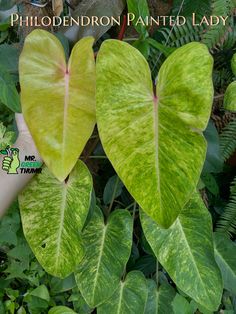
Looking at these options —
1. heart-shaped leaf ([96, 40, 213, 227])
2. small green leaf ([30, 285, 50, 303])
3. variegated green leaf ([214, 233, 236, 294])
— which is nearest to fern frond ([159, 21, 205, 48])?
heart-shaped leaf ([96, 40, 213, 227])

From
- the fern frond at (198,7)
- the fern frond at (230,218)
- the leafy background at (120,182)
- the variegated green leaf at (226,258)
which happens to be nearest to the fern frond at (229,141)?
the leafy background at (120,182)

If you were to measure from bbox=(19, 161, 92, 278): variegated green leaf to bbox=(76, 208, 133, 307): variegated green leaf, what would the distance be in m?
0.13

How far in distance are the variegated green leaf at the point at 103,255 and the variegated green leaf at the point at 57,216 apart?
0.13 metres

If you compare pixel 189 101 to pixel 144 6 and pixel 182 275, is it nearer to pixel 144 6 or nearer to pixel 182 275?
pixel 144 6

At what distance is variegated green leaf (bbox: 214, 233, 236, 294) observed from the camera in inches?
54.2

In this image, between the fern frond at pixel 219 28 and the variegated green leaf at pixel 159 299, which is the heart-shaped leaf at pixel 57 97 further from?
the variegated green leaf at pixel 159 299

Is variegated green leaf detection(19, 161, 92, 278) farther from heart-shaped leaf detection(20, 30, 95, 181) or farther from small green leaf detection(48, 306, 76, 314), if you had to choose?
small green leaf detection(48, 306, 76, 314)

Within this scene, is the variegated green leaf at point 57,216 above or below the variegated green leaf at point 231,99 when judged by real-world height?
below

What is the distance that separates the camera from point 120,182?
4.74ft

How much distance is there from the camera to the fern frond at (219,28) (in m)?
1.20

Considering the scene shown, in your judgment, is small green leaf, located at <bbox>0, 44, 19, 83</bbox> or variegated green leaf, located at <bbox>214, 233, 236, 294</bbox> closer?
small green leaf, located at <bbox>0, 44, 19, 83</bbox>

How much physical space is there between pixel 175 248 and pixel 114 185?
0.32m

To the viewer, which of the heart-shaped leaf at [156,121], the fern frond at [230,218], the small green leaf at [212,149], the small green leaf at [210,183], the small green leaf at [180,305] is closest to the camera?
the heart-shaped leaf at [156,121]

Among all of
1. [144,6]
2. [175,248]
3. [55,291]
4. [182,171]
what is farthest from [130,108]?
[55,291]
